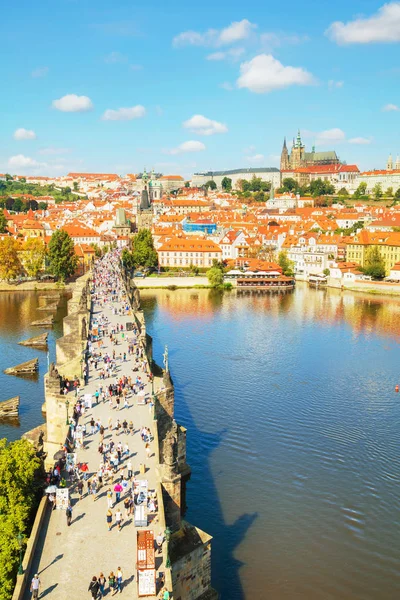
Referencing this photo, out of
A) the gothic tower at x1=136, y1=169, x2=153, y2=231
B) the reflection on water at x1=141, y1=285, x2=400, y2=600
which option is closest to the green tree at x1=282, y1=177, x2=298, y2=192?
the gothic tower at x1=136, y1=169, x2=153, y2=231

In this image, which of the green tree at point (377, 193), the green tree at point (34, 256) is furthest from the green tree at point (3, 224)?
the green tree at point (377, 193)

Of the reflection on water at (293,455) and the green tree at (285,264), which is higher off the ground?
the green tree at (285,264)

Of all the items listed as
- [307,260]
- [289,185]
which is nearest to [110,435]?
[307,260]

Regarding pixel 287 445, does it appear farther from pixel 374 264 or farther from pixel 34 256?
pixel 374 264

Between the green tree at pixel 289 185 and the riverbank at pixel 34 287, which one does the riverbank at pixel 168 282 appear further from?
the green tree at pixel 289 185

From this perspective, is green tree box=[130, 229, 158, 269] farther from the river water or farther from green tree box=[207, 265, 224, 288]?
the river water

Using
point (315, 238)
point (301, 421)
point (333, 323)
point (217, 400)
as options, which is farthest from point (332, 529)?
Result: point (315, 238)

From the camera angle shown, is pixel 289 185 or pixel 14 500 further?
pixel 289 185

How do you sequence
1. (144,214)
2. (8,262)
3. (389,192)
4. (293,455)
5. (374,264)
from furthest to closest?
1. (389,192)
2. (144,214)
3. (374,264)
4. (8,262)
5. (293,455)
